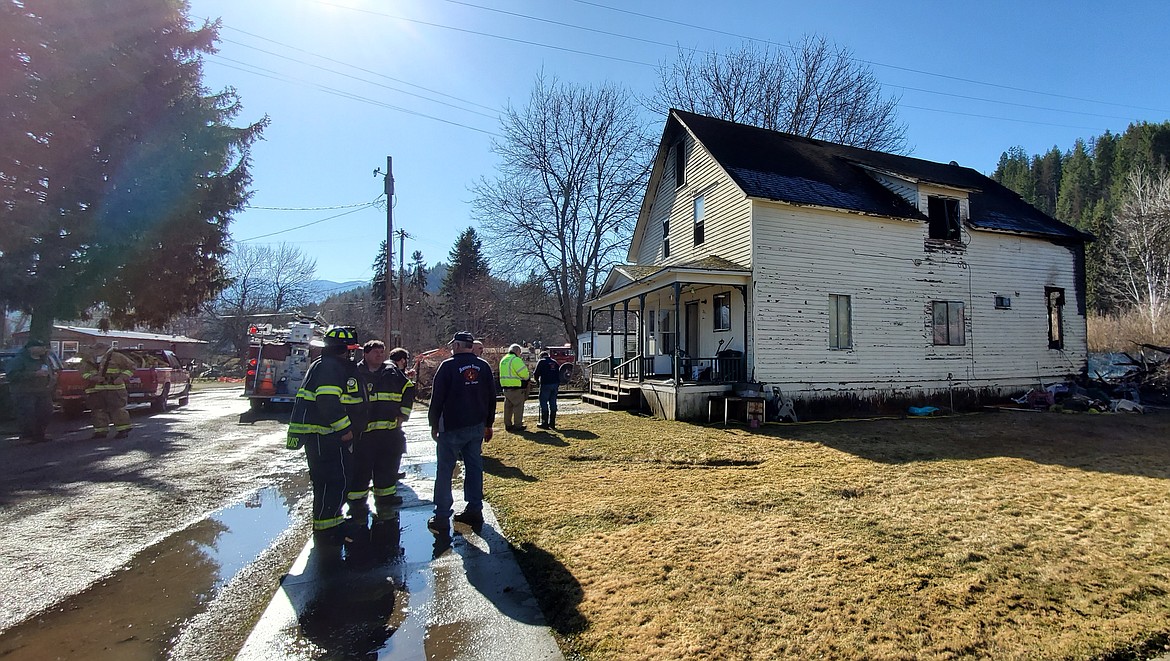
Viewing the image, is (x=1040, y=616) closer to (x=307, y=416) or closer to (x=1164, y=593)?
(x=1164, y=593)

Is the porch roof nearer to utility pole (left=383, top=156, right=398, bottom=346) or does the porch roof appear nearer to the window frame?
the window frame

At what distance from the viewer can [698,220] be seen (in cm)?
1628

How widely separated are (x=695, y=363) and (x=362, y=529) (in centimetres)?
1237

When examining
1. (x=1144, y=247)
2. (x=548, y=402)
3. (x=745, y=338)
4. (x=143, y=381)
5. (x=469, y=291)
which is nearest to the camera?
(x=548, y=402)

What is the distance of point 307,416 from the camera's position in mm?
4996

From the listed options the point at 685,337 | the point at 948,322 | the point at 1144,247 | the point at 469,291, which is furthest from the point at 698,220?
the point at 1144,247

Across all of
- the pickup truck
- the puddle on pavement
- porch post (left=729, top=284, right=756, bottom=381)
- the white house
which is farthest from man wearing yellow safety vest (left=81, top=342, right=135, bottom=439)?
porch post (left=729, top=284, right=756, bottom=381)

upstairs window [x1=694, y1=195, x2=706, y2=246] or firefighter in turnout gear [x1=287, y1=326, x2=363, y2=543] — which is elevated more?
upstairs window [x1=694, y1=195, x2=706, y2=246]

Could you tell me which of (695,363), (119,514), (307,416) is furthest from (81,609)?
(695,363)

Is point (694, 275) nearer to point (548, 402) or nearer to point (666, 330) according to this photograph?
point (548, 402)

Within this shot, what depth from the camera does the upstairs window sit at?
16094 millimetres

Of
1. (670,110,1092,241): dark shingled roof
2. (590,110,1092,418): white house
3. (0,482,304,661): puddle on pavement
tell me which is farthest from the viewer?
(670,110,1092,241): dark shingled roof

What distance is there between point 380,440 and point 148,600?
2269 mm

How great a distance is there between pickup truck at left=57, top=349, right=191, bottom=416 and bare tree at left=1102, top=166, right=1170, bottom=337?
147ft
